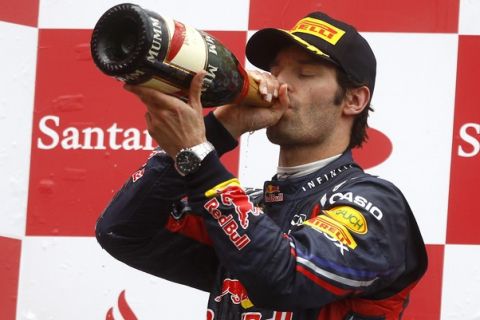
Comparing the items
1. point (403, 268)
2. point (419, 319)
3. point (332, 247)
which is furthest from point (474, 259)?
point (332, 247)

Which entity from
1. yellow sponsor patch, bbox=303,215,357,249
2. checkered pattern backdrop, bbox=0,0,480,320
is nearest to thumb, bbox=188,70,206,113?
yellow sponsor patch, bbox=303,215,357,249

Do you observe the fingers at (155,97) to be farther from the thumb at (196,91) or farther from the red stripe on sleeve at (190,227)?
the red stripe on sleeve at (190,227)

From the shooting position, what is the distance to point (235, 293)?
1.71 meters

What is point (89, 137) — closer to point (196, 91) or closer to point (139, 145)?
point (139, 145)

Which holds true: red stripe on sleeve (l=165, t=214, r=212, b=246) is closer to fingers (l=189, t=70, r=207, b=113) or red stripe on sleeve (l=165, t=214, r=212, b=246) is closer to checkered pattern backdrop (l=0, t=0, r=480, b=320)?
fingers (l=189, t=70, r=207, b=113)

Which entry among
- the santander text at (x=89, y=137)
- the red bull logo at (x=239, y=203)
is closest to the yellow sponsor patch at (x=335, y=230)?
the red bull logo at (x=239, y=203)

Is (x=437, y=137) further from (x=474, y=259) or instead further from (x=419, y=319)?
(x=419, y=319)

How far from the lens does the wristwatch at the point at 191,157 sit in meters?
1.51

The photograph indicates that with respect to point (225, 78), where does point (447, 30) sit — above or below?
above

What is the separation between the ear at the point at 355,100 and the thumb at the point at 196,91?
1.49 ft

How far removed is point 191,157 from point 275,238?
20cm

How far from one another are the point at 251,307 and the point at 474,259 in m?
0.95

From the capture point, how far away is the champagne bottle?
4.69 ft

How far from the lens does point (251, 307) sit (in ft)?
5.53
